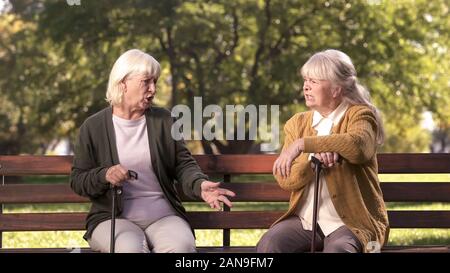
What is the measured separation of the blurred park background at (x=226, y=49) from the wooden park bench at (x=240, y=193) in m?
17.1

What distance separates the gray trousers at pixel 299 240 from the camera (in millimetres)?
4059

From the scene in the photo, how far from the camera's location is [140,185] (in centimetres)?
436

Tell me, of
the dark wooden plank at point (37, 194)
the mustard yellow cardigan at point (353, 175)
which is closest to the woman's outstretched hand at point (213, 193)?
the mustard yellow cardigan at point (353, 175)

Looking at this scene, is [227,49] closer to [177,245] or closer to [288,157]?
[177,245]

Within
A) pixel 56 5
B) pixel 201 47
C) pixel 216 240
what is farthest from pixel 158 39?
pixel 216 240

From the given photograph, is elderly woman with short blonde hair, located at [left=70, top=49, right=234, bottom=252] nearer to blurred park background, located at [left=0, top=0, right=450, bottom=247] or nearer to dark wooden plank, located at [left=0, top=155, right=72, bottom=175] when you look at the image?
dark wooden plank, located at [left=0, top=155, right=72, bottom=175]

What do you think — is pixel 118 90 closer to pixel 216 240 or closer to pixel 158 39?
pixel 216 240

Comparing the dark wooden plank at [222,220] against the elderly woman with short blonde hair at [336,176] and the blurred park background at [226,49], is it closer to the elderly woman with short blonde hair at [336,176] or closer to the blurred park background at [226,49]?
the elderly woman with short blonde hair at [336,176]

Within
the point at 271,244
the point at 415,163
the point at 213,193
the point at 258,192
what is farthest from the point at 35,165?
the point at 415,163

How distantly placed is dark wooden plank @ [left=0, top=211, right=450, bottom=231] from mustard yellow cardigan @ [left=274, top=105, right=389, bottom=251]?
733mm

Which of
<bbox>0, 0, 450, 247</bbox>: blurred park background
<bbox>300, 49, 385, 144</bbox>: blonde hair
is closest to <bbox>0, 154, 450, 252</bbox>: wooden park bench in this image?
<bbox>300, 49, 385, 144</bbox>: blonde hair

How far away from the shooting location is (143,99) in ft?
14.2

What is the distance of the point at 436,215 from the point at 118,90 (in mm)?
1953

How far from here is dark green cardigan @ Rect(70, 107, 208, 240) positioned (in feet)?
14.1
